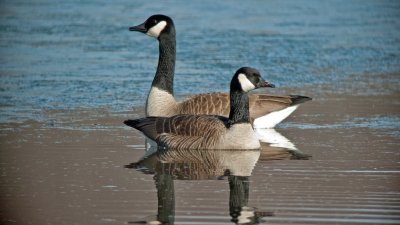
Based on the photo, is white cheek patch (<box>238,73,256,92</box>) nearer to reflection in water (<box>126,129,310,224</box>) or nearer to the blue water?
reflection in water (<box>126,129,310,224</box>)

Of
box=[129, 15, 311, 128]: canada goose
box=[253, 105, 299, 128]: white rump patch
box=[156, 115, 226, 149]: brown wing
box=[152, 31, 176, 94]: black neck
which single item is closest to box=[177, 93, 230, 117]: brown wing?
box=[129, 15, 311, 128]: canada goose

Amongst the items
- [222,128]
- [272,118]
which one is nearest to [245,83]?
[222,128]

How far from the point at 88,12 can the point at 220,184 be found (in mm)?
16104

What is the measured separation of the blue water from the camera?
14.7 metres

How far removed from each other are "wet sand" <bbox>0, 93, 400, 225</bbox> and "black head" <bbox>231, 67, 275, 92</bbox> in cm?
72

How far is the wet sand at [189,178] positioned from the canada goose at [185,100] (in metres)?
0.29

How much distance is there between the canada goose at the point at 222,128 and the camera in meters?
10.5

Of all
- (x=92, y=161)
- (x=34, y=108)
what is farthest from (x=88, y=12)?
(x=92, y=161)

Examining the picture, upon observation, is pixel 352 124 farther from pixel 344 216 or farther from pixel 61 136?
pixel 344 216

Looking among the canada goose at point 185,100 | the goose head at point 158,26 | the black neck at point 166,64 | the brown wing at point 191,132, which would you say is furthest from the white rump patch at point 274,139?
the goose head at point 158,26

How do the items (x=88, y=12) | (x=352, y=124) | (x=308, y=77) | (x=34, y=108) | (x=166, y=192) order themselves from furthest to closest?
Answer: (x=88, y=12) < (x=308, y=77) < (x=34, y=108) < (x=352, y=124) < (x=166, y=192)

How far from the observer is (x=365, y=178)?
878 cm

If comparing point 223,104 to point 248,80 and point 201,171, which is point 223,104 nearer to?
point 248,80

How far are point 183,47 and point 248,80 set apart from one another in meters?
8.33
